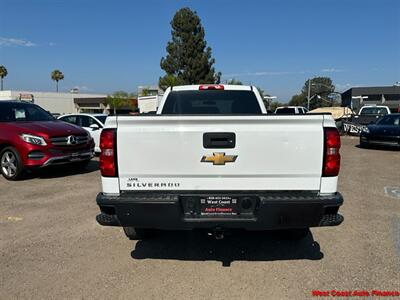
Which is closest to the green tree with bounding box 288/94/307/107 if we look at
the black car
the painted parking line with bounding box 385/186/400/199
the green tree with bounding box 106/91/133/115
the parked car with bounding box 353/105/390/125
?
the green tree with bounding box 106/91/133/115

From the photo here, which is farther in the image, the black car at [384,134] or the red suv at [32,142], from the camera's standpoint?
the black car at [384,134]

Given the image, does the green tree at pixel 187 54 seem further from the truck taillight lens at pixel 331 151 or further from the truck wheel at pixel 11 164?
the truck taillight lens at pixel 331 151

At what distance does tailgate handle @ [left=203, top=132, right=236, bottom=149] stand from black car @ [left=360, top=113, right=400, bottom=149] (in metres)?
13.2

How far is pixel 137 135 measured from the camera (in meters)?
3.14

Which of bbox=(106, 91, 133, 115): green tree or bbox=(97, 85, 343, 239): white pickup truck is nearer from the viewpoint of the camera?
bbox=(97, 85, 343, 239): white pickup truck

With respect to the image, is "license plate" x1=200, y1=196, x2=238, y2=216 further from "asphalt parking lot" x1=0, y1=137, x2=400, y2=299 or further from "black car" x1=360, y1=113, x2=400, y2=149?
"black car" x1=360, y1=113, x2=400, y2=149

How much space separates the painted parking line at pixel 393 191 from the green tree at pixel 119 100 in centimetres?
5860

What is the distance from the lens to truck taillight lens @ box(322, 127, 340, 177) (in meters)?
3.13

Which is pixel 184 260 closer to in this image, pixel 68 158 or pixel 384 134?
pixel 68 158

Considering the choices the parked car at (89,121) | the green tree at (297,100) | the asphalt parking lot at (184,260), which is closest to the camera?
the asphalt parking lot at (184,260)

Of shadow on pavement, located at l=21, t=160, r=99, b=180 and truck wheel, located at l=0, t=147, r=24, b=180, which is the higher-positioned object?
truck wheel, located at l=0, t=147, r=24, b=180

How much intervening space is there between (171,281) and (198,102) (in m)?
2.75

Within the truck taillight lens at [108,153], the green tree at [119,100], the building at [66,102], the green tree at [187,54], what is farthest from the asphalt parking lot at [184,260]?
the building at [66,102]

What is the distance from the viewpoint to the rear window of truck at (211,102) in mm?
5203
